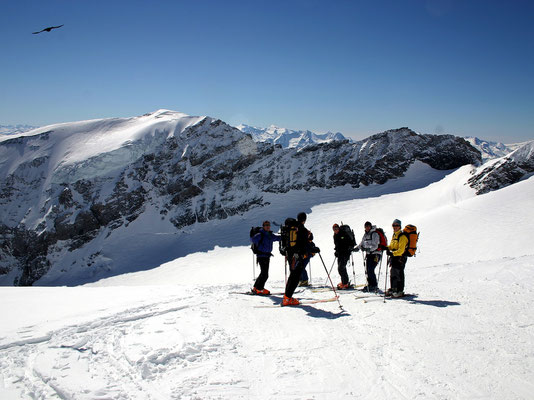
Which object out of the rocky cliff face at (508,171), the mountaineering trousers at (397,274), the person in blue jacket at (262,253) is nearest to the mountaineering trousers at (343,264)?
the mountaineering trousers at (397,274)

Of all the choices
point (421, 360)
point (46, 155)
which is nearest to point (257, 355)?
point (421, 360)

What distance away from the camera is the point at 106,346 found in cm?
488

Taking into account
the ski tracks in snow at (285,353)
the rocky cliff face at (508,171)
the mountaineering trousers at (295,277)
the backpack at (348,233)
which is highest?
the rocky cliff face at (508,171)

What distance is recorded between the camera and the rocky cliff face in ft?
92.6

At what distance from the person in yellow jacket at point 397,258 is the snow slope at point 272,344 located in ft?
1.84

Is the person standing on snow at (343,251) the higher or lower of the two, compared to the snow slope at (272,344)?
higher

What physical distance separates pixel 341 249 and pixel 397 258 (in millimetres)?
2057

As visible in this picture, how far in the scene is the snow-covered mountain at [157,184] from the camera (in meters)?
40.0

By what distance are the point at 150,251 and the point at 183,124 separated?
25670 mm

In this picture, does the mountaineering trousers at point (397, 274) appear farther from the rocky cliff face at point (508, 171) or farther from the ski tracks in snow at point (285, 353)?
the rocky cliff face at point (508, 171)

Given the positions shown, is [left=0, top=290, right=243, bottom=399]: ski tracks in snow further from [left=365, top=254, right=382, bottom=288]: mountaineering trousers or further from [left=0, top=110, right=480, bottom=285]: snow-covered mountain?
[left=0, top=110, right=480, bottom=285]: snow-covered mountain

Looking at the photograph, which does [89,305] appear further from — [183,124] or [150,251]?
[183,124]

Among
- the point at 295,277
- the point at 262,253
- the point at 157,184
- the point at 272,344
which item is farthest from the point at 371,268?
the point at 157,184

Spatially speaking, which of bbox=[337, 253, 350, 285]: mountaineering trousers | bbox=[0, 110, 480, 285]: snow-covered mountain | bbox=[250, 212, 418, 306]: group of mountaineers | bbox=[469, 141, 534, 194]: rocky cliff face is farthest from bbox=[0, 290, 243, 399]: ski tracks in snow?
bbox=[469, 141, 534, 194]: rocky cliff face
